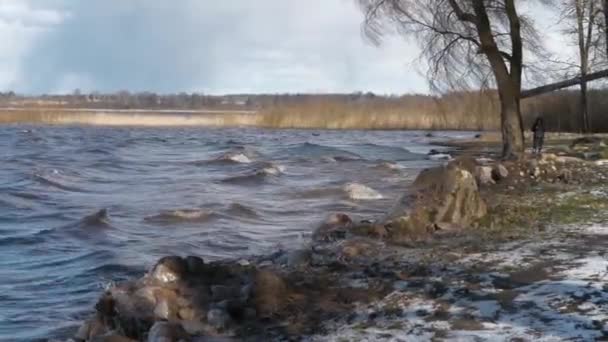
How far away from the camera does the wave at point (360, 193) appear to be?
1769 cm

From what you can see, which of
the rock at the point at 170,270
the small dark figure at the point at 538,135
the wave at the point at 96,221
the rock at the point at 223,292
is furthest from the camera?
the small dark figure at the point at 538,135

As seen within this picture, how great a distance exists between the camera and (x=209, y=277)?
755 cm

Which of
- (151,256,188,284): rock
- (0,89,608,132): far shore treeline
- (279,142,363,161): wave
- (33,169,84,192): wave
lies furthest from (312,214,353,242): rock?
(0,89,608,132): far shore treeline

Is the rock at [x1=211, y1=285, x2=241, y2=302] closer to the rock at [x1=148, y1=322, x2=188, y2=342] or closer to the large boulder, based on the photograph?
the rock at [x1=148, y1=322, x2=188, y2=342]

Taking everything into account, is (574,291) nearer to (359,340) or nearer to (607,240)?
(359,340)

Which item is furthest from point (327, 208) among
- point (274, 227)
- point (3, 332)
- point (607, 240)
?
point (3, 332)

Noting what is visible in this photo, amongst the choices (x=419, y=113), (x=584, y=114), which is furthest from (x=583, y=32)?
(x=419, y=113)

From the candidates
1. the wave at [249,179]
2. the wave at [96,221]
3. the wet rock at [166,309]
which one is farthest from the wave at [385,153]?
the wet rock at [166,309]

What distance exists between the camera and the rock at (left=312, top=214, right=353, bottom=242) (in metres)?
10.3

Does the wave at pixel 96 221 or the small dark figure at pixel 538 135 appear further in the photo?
the small dark figure at pixel 538 135

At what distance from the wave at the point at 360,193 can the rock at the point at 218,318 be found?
11.2 m

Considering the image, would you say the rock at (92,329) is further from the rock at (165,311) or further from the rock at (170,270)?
the rock at (170,270)

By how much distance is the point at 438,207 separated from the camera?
1065 centimetres

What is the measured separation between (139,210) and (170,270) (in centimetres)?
927
